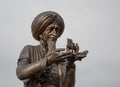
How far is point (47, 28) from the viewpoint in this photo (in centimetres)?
1048

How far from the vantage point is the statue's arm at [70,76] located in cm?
1008

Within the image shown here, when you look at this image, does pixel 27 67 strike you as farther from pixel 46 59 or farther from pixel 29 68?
pixel 46 59

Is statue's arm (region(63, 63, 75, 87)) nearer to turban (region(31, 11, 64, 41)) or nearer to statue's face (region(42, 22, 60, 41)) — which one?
statue's face (region(42, 22, 60, 41))

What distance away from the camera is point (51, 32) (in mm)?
10453

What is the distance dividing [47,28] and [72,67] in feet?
3.36

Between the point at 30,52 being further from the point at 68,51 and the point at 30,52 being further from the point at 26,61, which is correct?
the point at 68,51

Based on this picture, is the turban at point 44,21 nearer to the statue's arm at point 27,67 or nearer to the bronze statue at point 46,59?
the bronze statue at point 46,59

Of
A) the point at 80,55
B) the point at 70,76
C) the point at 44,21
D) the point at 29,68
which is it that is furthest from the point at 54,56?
the point at 44,21

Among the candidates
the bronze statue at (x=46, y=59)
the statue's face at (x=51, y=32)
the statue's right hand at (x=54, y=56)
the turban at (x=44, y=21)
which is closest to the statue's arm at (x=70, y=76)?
the bronze statue at (x=46, y=59)

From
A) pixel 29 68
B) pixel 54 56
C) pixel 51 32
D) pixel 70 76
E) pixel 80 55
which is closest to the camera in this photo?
pixel 54 56

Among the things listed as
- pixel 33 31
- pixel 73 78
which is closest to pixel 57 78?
pixel 73 78

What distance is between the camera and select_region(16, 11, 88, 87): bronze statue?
385 inches

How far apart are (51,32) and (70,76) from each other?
1010 millimetres

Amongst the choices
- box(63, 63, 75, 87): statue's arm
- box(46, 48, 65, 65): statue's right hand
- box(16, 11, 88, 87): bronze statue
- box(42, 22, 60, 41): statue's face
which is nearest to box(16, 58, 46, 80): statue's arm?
box(16, 11, 88, 87): bronze statue
